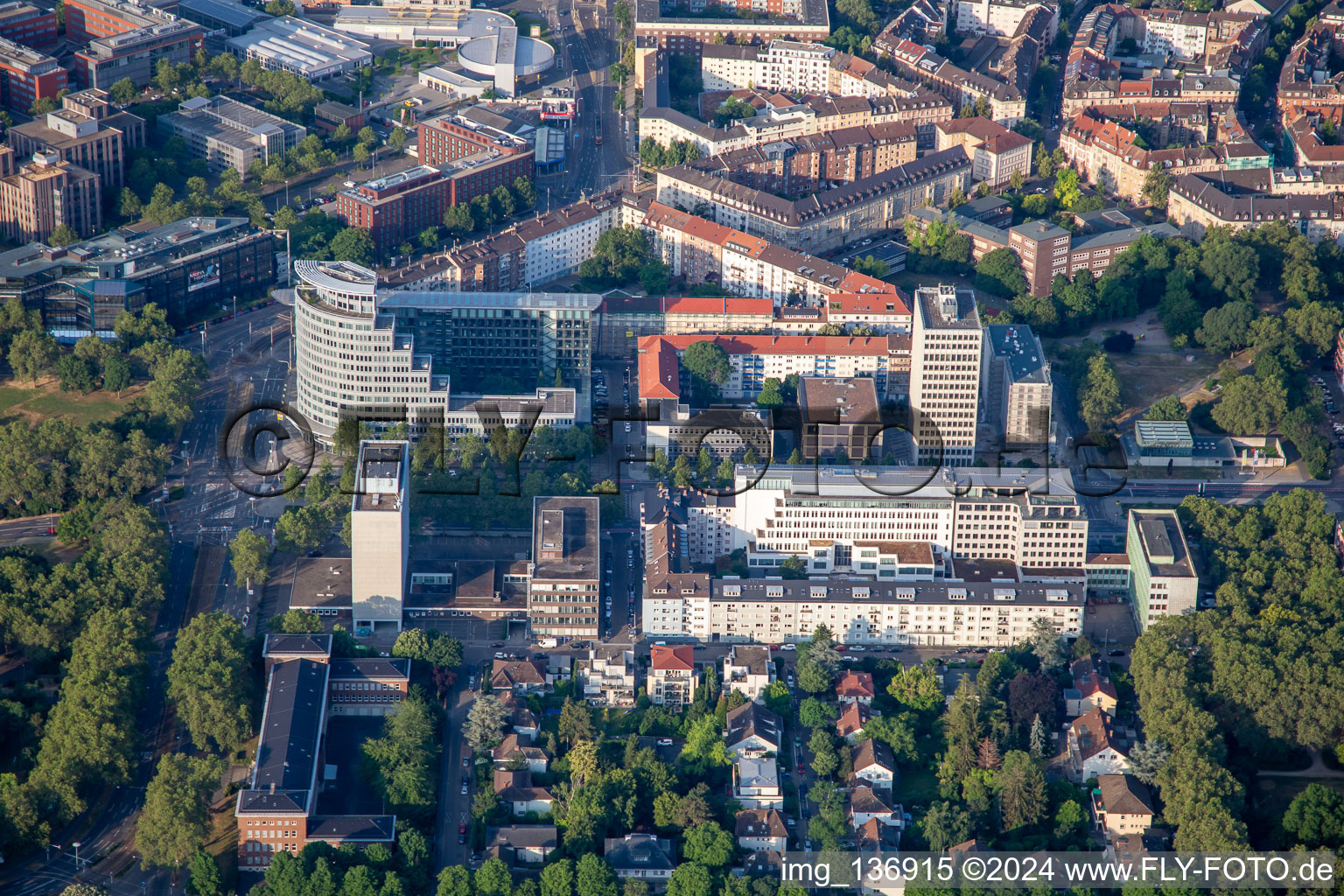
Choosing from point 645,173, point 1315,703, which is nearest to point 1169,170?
point 645,173

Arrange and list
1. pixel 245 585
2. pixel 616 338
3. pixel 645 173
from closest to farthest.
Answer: pixel 245 585 → pixel 616 338 → pixel 645 173

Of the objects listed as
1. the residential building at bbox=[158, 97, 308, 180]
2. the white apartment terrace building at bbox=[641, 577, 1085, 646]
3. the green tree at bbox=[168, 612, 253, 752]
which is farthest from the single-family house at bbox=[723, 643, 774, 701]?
the residential building at bbox=[158, 97, 308, 180]

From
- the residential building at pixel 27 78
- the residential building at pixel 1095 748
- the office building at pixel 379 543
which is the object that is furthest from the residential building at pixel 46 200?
the residential building at pixel 1095 748

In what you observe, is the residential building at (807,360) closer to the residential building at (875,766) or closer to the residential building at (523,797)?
the residential building at (875,766)

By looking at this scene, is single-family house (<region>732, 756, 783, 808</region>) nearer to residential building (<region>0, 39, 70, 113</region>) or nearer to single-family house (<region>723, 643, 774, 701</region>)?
single-family house (<region>723, 643, 774, 701</region>)

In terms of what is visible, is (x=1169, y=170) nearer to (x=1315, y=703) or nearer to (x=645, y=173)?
(x=645, y=173)

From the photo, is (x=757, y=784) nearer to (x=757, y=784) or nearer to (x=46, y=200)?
(x=757, y=784)

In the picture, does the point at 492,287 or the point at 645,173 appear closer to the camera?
the point at 492,287
